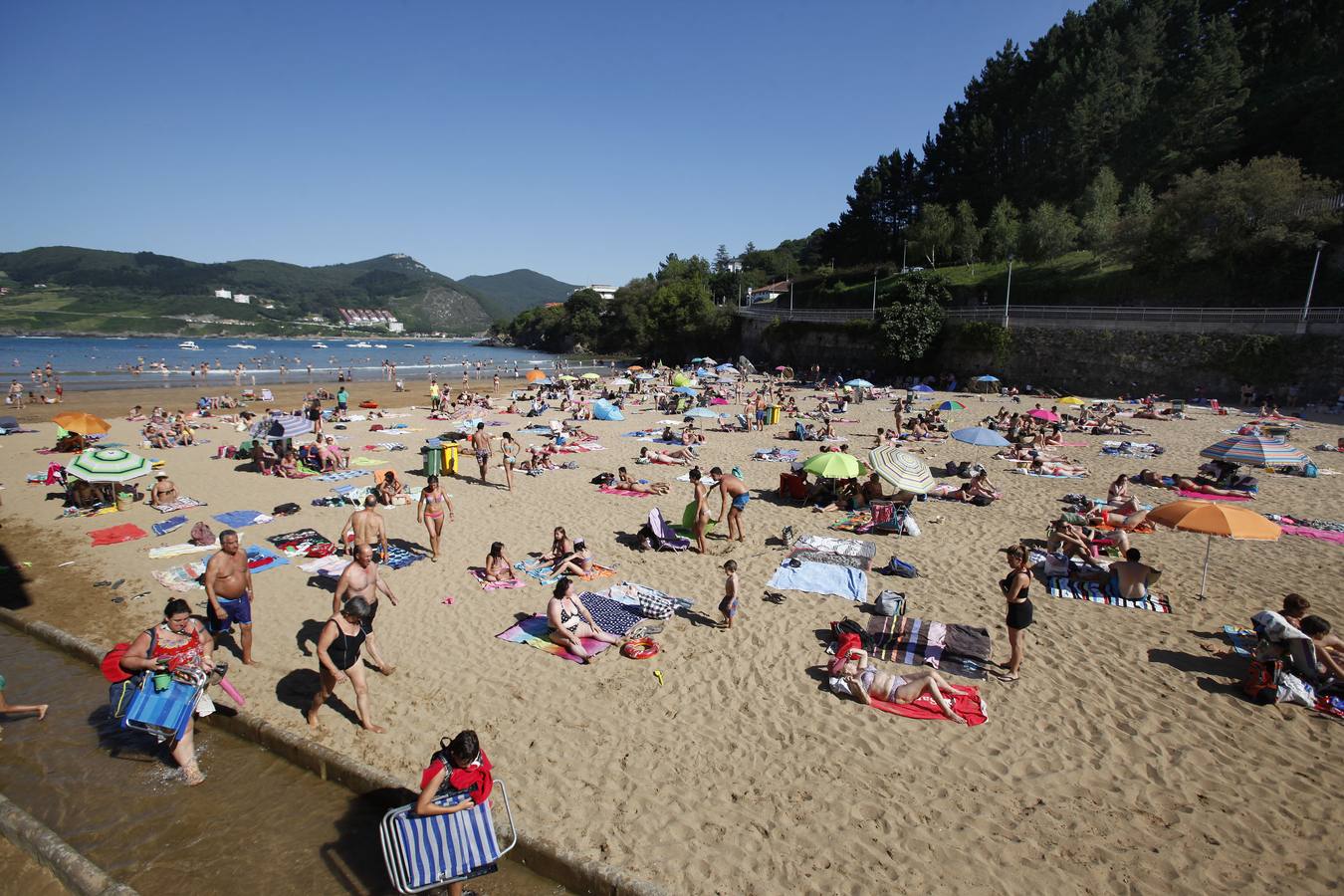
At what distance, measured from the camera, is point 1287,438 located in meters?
18.2

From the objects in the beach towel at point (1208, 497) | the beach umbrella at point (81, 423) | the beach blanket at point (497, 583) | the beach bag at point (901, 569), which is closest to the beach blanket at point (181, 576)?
the beach blanket at point (497, 583)

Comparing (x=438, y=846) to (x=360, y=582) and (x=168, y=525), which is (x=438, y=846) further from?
(x=168, y=525)

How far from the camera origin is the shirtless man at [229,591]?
6.23 metres

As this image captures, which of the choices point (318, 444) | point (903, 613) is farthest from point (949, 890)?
point (318, 444)

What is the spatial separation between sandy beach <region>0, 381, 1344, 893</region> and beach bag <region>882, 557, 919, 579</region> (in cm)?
29

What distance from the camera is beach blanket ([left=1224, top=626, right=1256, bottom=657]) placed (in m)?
6.55

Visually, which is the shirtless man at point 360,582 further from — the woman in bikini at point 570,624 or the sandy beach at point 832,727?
the woman in bikini at point 570,624

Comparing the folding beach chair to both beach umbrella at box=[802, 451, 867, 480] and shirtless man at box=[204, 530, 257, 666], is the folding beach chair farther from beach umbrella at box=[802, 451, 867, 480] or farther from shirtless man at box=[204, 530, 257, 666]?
beach umbrella at box=[802, 451, 867, 480]

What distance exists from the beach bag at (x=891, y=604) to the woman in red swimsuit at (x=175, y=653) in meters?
6.58

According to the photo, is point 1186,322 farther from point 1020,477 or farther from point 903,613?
point 903,613

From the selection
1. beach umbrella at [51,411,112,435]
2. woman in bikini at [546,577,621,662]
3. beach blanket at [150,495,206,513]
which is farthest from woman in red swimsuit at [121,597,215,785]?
beach umbrella at [51,411,112,435]

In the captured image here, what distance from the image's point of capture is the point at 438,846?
12.1ft

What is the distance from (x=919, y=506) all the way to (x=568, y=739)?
889cm

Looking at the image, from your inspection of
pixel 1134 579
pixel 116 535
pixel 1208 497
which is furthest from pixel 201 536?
pixel 1208 497
